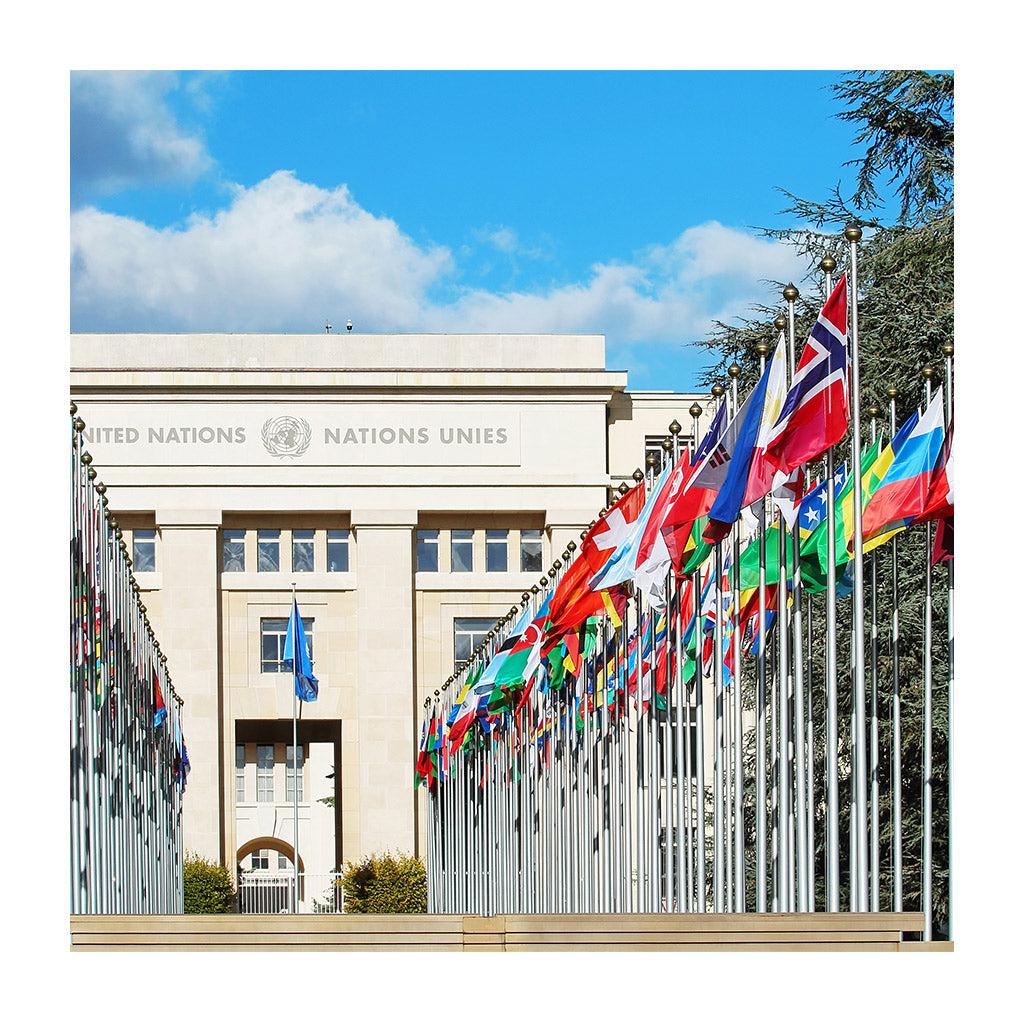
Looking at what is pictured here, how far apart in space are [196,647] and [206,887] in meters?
8.17

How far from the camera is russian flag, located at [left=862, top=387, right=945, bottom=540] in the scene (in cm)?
1531

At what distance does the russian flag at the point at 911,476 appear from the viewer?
15.3 metres

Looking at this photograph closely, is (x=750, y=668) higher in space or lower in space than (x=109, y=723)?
higher

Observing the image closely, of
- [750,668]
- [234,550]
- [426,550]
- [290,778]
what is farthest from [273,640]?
[750,668]

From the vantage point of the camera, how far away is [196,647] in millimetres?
62969

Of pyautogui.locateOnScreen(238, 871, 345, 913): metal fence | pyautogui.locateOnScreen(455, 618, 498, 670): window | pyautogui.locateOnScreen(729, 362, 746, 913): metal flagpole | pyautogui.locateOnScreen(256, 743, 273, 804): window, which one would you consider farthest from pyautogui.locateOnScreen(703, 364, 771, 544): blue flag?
pyautogui.locateOnScreen(256, 743, 273, 804): window

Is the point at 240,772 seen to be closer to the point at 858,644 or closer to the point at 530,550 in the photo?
the point at 530,550

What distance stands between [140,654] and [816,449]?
19.8 metres

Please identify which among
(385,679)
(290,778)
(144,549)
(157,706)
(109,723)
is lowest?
(290,778)

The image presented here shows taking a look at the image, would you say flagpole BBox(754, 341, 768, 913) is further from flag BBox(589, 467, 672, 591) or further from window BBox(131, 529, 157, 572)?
window BBox(131, 529, 157, 572)

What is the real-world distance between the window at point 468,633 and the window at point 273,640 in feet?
16.1
